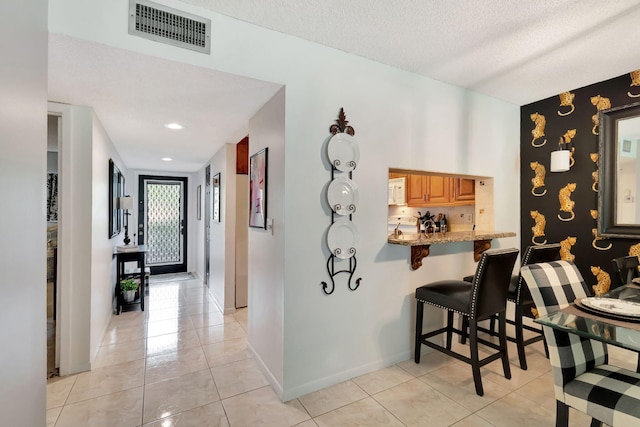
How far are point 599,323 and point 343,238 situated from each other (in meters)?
1.45

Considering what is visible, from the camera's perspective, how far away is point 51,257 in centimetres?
287

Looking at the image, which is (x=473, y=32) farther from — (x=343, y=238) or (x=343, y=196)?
(x=343, y=238)

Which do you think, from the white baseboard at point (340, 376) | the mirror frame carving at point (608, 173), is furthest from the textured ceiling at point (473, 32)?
the white baseboard at point (340, 376)

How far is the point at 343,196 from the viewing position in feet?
7.34

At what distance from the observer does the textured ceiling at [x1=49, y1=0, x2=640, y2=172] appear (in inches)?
70.0

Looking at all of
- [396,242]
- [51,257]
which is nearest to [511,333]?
[396,242]

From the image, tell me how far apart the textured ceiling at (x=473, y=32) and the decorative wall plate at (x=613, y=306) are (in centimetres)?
173

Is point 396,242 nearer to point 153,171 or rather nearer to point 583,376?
point 583,376

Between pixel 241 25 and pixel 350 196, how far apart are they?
1.36m

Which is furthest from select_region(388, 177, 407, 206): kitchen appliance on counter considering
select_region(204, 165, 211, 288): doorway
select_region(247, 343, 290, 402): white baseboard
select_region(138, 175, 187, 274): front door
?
select_region(138, 175, 187, 274): front door

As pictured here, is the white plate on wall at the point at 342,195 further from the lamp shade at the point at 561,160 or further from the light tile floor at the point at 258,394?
the lamp shade at the point at 561,160

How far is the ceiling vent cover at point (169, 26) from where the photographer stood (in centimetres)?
166

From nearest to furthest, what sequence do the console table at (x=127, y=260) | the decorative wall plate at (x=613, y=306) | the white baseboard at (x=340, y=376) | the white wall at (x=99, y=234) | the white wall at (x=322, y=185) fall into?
the decorative wall plate at (x=613, y=306) < the white wall at (x=322, y=185) < the white baseboard at (x=340, y=376) < the white wall at (x=99, y=234) < the console table at (x=127, y=260)

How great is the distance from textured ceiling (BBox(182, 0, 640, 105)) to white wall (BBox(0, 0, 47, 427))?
0.89 metres
